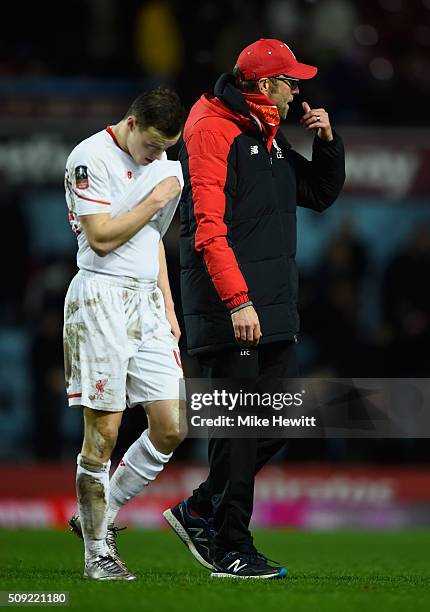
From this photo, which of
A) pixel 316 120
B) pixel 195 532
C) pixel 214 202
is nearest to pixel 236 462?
pixel 195 532

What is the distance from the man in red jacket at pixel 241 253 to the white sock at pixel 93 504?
510 millimetres

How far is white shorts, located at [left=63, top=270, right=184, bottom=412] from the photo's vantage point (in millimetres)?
5984

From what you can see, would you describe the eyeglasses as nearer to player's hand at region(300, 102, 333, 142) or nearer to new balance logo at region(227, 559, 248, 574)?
player's hand at region(300, 102, 333, 142)

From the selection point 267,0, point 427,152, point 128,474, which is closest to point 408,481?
point 427,152

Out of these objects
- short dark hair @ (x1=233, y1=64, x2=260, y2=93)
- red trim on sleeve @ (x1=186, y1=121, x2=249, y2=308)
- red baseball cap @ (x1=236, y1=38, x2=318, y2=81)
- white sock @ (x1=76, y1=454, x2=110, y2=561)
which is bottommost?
white sock @ (x1=76, y1=454, x2=110, y2=561)

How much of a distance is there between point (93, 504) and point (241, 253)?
1262mm

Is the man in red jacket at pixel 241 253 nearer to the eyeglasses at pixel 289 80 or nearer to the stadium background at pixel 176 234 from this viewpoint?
the eyeglasses at pixel 289 80

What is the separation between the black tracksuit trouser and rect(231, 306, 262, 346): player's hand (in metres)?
0.23

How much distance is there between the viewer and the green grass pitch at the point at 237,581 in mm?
5160

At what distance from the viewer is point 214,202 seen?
19.8ft

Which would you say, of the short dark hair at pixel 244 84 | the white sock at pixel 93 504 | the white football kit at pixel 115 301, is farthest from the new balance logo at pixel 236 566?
the short dark hair at pixel 244 84

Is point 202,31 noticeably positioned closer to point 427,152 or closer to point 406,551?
point 427,152

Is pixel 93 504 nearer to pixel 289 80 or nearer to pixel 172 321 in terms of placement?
pixel 172 321

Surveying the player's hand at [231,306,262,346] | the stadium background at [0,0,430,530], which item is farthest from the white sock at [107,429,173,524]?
the stadium background at [0,0,430,530]
